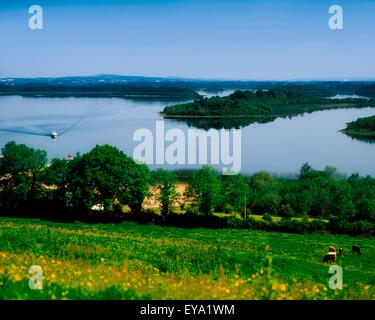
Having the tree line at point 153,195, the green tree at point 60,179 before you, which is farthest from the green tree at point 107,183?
the green tree at point 60,179

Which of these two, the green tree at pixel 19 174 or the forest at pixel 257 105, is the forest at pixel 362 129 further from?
the green tree at pixel 19 174

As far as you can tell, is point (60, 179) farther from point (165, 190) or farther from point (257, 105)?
point (257, 105)

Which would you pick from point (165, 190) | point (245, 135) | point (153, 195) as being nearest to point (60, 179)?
point (153, 195)

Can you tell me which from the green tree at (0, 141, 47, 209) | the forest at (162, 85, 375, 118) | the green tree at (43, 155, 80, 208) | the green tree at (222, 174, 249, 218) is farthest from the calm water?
the green tree at (43, 155, 80, 208)

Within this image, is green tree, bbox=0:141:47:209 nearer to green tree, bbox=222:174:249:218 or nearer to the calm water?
green tree, bbox=222:174:249:218

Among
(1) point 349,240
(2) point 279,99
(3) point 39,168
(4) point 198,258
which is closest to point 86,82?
(2) point 279,99
